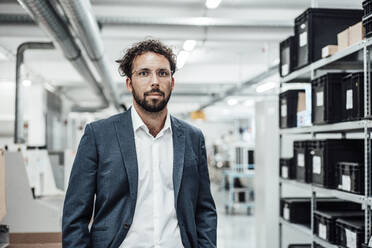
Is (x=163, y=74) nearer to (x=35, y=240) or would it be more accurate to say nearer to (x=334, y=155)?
(x=334, y=155)

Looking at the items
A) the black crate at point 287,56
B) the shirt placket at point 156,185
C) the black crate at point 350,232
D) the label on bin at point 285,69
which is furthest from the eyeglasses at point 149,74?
the label on bin at point 285,69

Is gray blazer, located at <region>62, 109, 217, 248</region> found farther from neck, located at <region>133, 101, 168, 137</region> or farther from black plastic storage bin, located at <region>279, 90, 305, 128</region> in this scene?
black plastic storage bin, located at <region>279, 90, 305, 128</region>

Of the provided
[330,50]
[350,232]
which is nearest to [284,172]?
[350,232]

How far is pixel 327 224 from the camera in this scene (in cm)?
301

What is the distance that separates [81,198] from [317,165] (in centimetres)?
202

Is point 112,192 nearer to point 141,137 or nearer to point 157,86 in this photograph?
point 141,137

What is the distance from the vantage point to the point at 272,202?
5.02m

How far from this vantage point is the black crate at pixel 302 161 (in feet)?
11.1

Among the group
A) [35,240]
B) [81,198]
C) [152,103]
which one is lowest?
[35,240]

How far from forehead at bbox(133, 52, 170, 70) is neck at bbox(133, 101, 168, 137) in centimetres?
16

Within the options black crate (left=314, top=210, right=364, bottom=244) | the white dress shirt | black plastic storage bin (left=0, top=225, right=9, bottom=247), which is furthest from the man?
black plastic storage bin (left=0, top=225, right=9, bottom=247)

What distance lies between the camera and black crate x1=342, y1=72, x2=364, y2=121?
2621 millimetres

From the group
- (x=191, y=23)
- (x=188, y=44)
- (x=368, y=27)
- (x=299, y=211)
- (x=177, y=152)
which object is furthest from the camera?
(x=188, y=44)

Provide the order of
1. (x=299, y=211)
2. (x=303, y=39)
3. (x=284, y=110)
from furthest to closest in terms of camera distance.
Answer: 1. (x=284, y=110)
2. (x=299, y=211)
3. (x=303, y=39)
